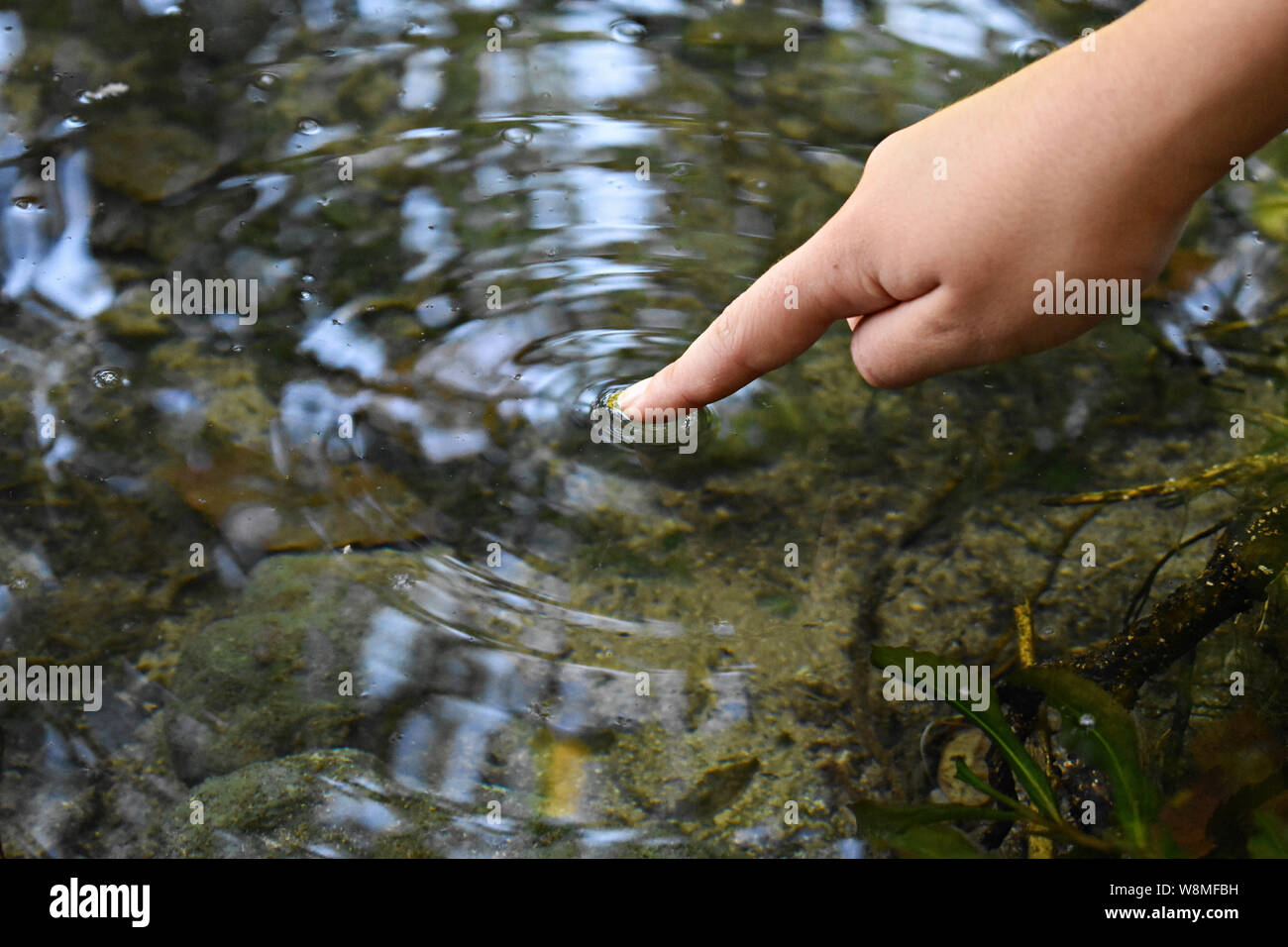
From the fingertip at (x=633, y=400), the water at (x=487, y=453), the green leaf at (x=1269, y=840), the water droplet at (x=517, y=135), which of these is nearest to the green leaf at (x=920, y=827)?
the water at (x=487, y=453)

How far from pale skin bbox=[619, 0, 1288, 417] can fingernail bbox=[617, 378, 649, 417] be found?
41cm

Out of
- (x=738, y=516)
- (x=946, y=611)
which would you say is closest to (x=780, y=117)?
(x=738, y=516)

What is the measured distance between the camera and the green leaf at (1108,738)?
43.3 inches

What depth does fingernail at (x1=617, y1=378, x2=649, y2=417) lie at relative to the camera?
1487 millimetres

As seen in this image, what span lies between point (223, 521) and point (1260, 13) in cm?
143

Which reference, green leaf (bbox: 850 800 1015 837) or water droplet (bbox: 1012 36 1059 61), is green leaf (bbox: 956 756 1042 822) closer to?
green leaf (bbox: 850 800 1015 837)

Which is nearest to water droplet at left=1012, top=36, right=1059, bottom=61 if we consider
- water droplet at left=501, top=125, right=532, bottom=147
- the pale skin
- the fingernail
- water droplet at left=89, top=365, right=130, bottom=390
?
water droplet at left=501, top=125, right=532, bottom=147

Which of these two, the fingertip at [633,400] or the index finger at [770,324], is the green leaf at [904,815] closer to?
the index finger at [770,324]

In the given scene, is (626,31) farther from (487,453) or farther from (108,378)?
(108,378)

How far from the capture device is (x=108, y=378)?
5.45 feet

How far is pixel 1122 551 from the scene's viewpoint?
152 cm

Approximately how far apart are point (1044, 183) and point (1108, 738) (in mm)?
666

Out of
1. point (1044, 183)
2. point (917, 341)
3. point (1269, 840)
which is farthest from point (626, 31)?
point (1269, 840)
